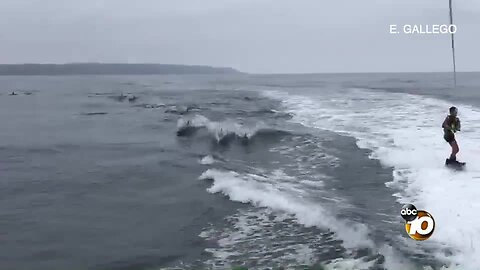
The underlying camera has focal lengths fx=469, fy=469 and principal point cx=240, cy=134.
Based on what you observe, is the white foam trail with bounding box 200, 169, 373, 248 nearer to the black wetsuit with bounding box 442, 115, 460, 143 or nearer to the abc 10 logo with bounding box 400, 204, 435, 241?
the abc 10 logo with bounding box 400, 204, 435, 241

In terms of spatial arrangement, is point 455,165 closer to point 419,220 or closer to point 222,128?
point 419,220

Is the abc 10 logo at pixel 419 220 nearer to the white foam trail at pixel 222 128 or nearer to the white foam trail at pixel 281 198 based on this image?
the white foam trail at pixel 281 198

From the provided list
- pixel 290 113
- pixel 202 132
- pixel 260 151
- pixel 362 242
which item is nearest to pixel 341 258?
pixel 362 242

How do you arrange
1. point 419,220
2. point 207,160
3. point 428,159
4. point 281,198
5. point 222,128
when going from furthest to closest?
point 222,128
point 207,160
point 428,159
point 281,198
point 419,220

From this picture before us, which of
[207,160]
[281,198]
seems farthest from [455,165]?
[207,160]

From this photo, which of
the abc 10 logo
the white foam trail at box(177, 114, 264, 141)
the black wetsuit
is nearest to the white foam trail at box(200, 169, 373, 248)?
the abc 10 logo

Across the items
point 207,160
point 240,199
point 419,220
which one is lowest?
point 240,199
